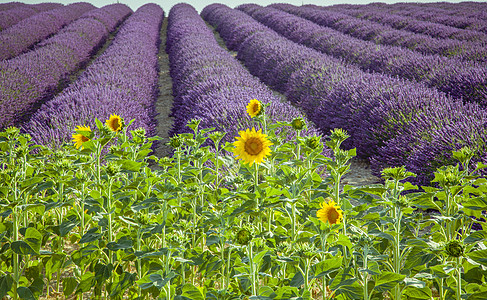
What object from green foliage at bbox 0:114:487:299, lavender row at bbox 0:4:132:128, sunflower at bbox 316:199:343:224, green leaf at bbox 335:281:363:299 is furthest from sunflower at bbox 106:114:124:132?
lavender row at bbox 0:4:132:128

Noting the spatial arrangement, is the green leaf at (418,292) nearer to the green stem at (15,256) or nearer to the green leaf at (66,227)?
the green leaf at (66,227)

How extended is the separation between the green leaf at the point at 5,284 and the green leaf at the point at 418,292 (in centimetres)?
149

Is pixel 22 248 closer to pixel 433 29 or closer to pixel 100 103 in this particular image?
pixel 100 103

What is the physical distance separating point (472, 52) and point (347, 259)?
6.29 m

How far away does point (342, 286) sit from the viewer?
45.4 inches

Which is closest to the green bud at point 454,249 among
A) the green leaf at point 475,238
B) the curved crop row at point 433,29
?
the green leaf at point 475,238

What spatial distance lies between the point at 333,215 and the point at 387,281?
10.3 inches

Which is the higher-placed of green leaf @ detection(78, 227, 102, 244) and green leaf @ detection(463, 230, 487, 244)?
green leaf @ detection(463, 230, 487, 244)

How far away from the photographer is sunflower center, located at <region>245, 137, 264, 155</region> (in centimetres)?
130

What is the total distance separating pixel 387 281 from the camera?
112 centimetres

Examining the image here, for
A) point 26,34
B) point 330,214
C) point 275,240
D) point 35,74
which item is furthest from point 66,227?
point 26,34

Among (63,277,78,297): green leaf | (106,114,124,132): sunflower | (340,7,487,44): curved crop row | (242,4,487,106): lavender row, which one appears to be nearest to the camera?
(63,277,78,297): green leaf

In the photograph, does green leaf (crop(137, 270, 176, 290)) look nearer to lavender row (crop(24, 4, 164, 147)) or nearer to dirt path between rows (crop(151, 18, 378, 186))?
dirt path between rows (crop(151, 18, 378, 186))

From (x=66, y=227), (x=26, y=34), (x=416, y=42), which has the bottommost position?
(x=66, y=227)
